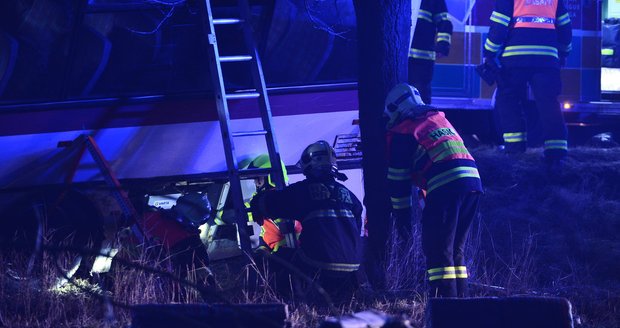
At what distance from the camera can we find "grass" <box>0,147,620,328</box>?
5.12 meters

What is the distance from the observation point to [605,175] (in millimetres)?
8070

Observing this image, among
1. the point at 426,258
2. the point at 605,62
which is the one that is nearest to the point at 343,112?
the point at 426,258

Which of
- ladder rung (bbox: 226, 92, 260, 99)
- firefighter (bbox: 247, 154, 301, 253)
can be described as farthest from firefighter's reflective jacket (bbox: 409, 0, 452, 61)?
firefighter (bbox: 247, 154, 301, 253)

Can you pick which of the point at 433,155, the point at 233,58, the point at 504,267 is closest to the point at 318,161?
the point at 433,155

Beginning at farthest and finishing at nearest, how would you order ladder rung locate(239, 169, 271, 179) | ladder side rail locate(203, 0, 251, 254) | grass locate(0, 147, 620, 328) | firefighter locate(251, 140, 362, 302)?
ladder rung locate(239, 169, 271, 179) → ladder side rail locate(203, 0, 251, 254) → firefighter locate(251, 140, 362, 302) → grass locate(0, 147, 620, 328)

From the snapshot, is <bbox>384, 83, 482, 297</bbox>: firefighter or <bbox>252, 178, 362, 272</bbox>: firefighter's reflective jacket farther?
<bbox>252, 178, 362, 272</bbox>: firefighter's reflective jacket

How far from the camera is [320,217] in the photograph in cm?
552

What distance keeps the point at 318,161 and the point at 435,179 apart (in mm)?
805

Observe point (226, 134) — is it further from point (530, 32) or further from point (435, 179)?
point (530, 32)

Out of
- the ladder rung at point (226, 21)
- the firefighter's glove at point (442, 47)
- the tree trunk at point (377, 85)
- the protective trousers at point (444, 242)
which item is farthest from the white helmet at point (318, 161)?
the firefighter's glove at point (442, 47)

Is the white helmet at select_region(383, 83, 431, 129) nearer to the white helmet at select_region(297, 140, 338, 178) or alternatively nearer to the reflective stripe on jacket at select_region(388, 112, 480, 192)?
the reflective stripe on jacket at select_region(388, 112, 480, 192)

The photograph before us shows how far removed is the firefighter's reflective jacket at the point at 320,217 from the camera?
18.1 feet

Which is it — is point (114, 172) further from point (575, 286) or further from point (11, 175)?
point (575, 286)

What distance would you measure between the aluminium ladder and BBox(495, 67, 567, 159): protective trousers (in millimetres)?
3063
